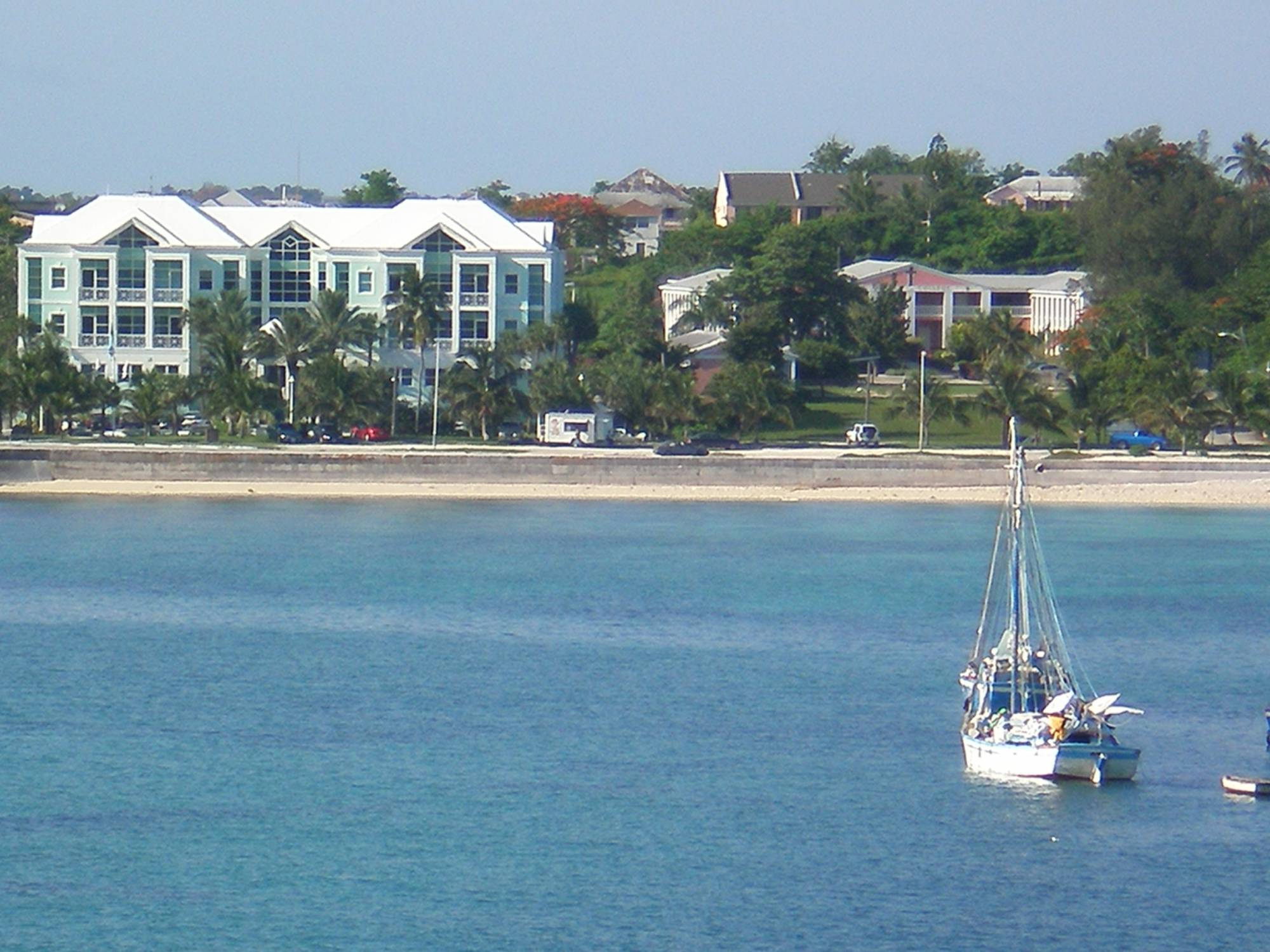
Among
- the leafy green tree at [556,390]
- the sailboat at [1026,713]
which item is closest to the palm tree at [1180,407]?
the leafy green tree at [556,390]

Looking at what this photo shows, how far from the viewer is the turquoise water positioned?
80.6ft

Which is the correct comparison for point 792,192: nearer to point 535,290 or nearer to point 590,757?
point 535,290

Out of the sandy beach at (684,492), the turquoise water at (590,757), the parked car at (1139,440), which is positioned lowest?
the turquoise water at (590,757)

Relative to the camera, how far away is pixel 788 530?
5953 cm

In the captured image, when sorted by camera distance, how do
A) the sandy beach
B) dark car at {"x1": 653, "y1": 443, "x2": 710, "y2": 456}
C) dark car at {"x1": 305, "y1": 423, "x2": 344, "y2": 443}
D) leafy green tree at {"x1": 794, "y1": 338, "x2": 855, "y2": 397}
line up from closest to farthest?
1. the sandy beach
2. dark car at {"x1": 653, "y1": 443, "x2": 710, "y2": 456}
3. dark car at {"x1": 305, "y1": 423, "x2": 344, "y2": 443}
4. leafy green tree at {"x1": 794, "y1": 338, "x2": 855, "y2": 397}

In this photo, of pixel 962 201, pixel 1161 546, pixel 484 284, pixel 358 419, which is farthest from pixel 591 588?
pixel 962 201

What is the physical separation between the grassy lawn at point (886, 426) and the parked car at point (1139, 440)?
1.63 m

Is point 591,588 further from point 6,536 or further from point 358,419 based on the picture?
point 358,419

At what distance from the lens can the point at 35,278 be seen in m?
77.8

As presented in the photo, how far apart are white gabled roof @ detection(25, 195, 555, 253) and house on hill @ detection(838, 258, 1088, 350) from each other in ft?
62.2

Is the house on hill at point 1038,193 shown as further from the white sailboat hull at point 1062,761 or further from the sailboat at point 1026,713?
the white sailboat hull at point 1062,761

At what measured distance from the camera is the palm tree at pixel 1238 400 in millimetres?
69125

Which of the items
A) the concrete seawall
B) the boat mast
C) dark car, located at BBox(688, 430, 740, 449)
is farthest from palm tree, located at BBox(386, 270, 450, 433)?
the boat mast

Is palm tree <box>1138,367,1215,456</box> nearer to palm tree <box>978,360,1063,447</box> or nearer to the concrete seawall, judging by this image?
the concrete seawall
